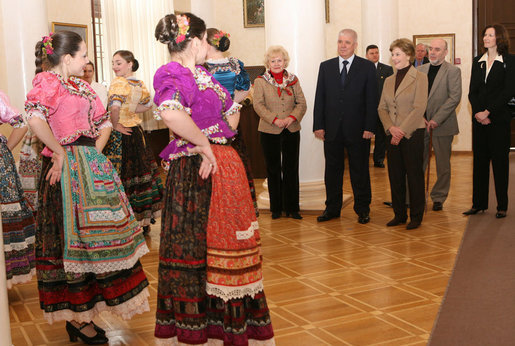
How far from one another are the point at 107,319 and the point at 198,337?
1.29m

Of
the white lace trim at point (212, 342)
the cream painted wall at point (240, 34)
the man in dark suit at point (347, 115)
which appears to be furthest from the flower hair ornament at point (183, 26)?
the cream painted wall at point (240, 34)

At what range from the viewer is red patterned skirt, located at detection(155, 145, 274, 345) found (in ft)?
9.80

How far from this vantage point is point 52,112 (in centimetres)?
356

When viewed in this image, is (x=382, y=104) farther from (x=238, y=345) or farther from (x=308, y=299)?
(x=238, y=345)

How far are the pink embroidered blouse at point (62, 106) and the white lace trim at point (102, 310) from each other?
35.1 inches

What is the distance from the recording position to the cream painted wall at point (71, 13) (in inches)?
387

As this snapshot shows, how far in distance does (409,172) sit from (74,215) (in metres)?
3.70

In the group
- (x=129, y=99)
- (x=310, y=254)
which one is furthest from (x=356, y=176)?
(x=129, y=99)

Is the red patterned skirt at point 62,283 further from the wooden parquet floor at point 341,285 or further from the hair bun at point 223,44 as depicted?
the hair bun at point 223,44

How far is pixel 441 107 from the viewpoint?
693cm

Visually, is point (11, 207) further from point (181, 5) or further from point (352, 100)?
point (181, 5)

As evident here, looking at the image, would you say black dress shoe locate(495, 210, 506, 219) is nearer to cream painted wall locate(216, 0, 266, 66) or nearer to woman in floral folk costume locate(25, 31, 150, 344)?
woman in floral folk costume locate(25, 31, 150, 344)

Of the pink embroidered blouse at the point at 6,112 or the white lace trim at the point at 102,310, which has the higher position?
the pink embroidered blouse at the point at 6,112

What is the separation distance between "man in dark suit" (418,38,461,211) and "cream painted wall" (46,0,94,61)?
5.75m
